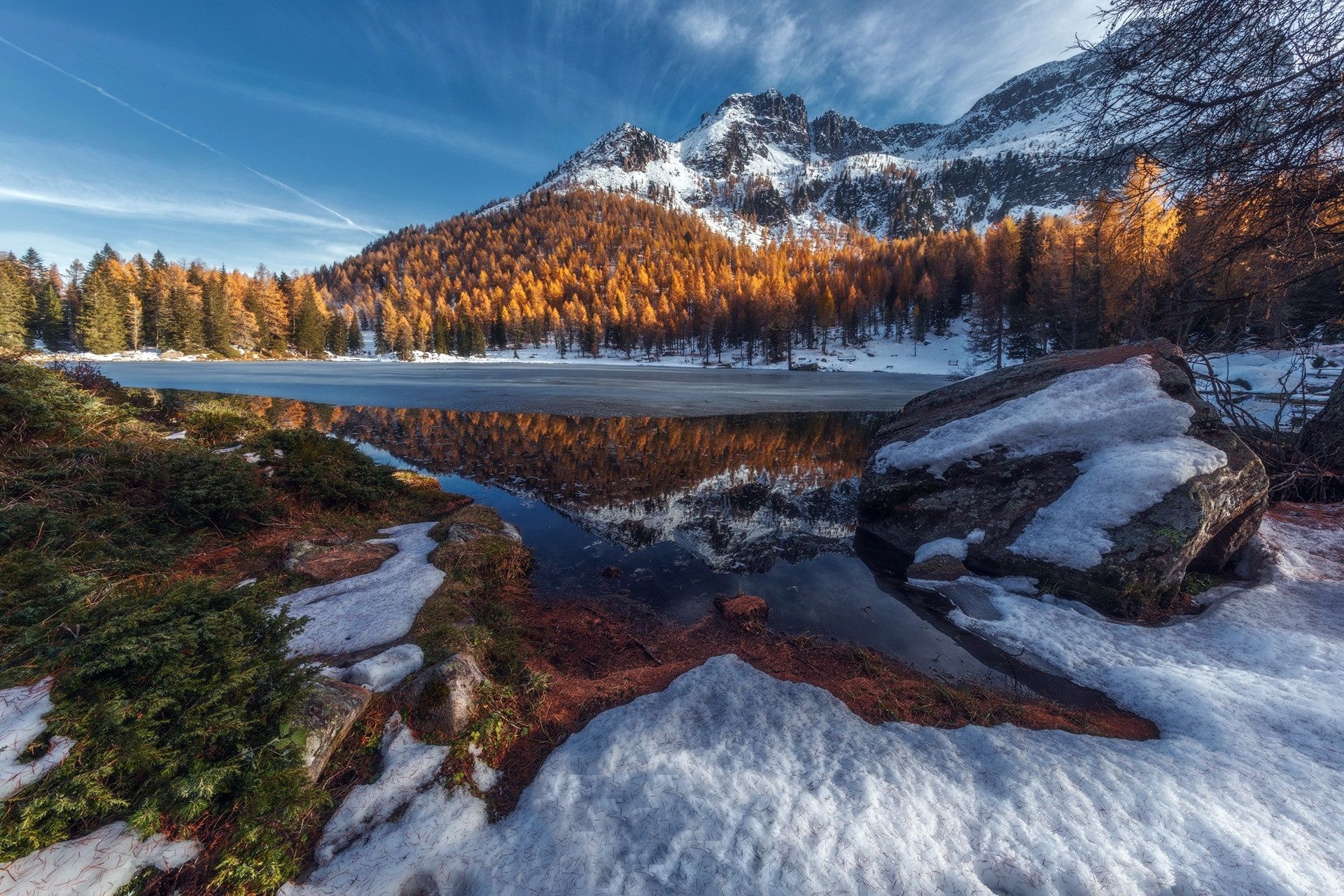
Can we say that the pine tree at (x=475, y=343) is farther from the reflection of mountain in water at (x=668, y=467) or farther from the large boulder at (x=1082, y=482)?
the large boulder at (x=1082, y=482)

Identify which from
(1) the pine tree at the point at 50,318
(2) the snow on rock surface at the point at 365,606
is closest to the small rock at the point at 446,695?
(2) the snow on rock surface at the point at 365,606

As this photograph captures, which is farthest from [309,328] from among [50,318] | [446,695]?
[446,695]

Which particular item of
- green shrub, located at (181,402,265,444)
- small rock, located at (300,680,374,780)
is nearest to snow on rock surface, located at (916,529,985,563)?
small rock, located at (300,680,374,780)

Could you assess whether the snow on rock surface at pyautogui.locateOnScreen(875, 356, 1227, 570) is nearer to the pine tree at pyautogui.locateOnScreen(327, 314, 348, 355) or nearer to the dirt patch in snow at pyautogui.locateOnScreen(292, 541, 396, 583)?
the dirt patch in snow at pyautogui.locateOnScreen(292, 541, 396, 583)

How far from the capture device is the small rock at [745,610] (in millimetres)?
6238

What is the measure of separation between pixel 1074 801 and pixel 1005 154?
271 metres

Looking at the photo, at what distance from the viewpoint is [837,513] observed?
10.9 m

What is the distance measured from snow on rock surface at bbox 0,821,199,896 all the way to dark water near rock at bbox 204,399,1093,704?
486 centimetres

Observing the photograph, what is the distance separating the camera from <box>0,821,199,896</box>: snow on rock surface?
2066 mm

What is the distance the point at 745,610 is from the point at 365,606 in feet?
16.2

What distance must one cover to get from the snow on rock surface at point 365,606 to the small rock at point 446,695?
121 cm

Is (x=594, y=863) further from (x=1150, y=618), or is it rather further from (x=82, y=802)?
(x=1150, y=618)

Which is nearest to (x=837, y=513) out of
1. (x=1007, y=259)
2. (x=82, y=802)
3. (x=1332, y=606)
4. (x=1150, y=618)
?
(x=1150, y=618)

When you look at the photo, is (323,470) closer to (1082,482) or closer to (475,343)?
(1082,482)
